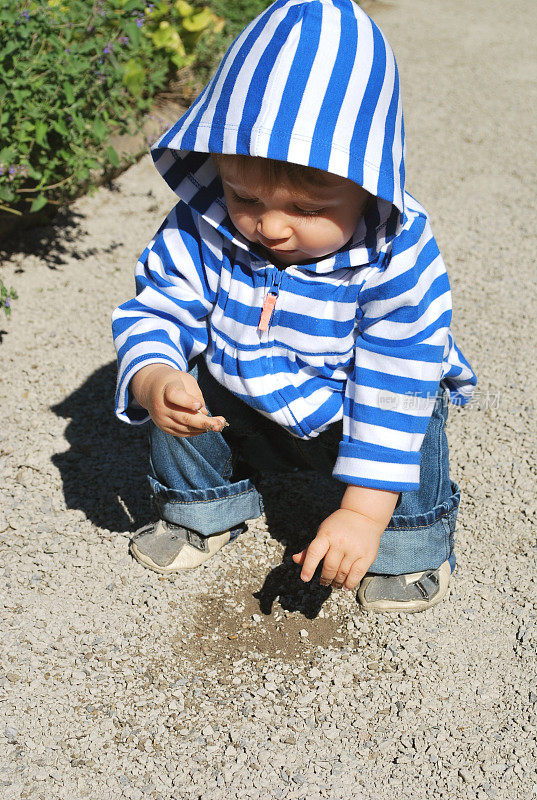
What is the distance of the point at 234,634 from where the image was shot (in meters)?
2.04

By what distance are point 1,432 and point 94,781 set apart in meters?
1.21

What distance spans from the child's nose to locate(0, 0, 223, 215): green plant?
1.53m

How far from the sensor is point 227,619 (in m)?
2.07

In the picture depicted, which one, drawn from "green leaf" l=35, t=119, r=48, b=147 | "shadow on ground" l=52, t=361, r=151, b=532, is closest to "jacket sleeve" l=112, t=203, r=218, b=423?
"shadow on ground" l=52, t=361, r=151, b=532

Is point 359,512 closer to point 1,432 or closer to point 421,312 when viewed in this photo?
point 421,312

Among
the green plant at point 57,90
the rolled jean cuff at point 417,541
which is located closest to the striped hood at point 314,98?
the rolled jean cuff at point 417,541

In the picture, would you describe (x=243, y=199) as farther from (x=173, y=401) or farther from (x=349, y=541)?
(x=349, y=541)

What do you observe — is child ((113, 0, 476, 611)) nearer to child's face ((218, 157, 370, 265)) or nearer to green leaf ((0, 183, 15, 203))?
child's face ((218, 157, 370, 265))

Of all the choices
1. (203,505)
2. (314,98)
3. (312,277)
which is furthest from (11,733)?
(314,98)

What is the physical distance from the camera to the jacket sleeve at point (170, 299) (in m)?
1.92

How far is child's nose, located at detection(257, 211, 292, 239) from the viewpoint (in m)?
1.66

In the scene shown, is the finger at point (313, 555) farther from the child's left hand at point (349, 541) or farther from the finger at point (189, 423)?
the finger at point (189, 423)

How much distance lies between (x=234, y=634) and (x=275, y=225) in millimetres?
980

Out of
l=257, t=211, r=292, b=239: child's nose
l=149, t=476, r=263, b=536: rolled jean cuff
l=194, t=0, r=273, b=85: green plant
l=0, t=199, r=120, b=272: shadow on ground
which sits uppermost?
l=257, t=211, r=292, b=239: child's nose
